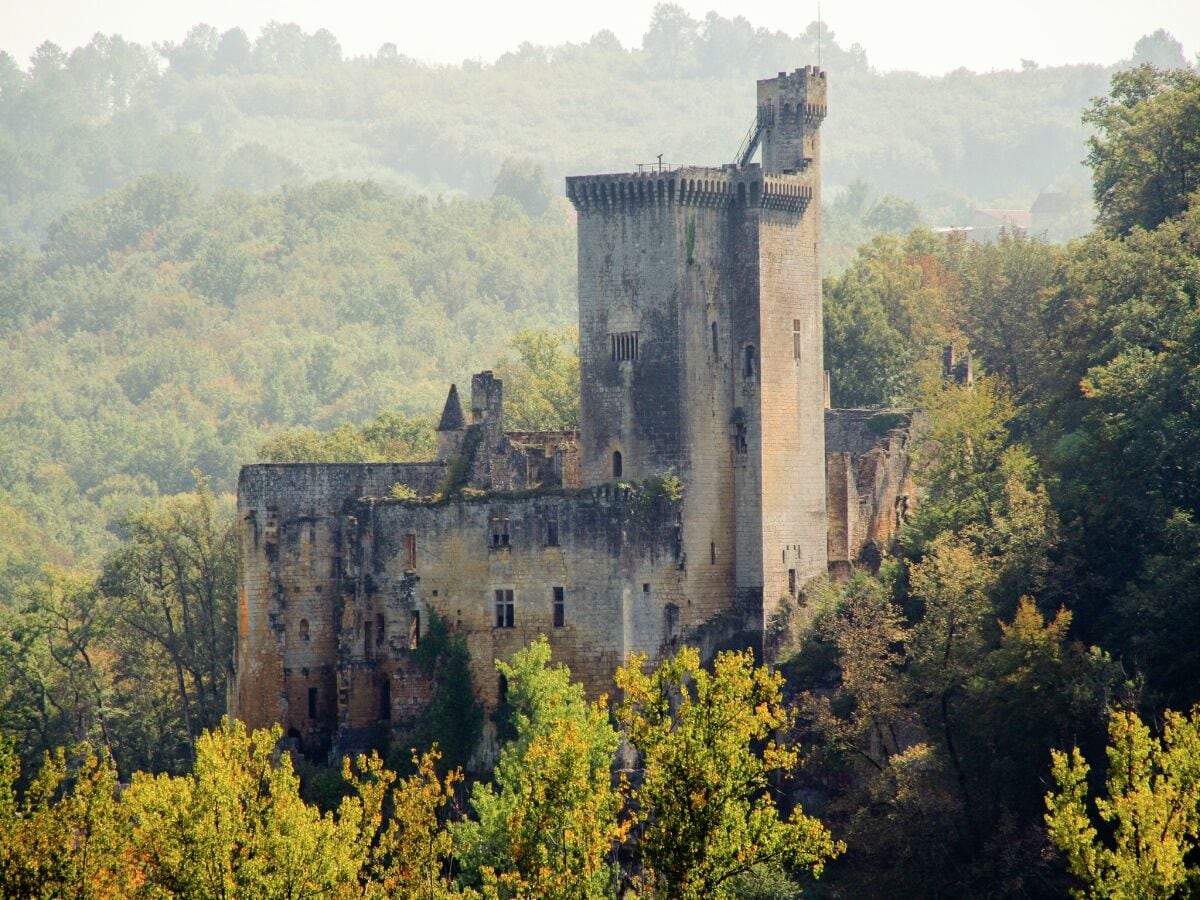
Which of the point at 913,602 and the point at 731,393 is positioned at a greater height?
the point at 731,393

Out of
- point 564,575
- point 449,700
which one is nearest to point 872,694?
point 564,575

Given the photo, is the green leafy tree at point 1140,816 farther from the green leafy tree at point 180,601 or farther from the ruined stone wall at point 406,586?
the green leafy tree at point 180,601

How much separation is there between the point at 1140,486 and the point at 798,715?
36.2 ft

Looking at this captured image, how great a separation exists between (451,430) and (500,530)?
605 cm

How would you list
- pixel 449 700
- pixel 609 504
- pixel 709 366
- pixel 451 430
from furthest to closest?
1. pixel 451 430
2. pixel 709 366
3. pixel 449 700
4. pixel 609 504

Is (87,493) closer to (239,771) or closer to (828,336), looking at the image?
(828,336)

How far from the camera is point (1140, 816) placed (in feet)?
153

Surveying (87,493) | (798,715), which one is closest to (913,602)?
(798,715)

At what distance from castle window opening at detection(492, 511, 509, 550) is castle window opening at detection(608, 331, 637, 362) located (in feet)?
19.2

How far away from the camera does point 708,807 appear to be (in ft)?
153

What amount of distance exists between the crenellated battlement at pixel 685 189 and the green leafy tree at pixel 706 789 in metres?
26.8

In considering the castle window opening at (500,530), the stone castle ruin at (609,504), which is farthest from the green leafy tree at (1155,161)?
the castle window opening at (500,530)

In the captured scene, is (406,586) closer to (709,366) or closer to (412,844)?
(709,366)

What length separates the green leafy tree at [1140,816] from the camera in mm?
45875
